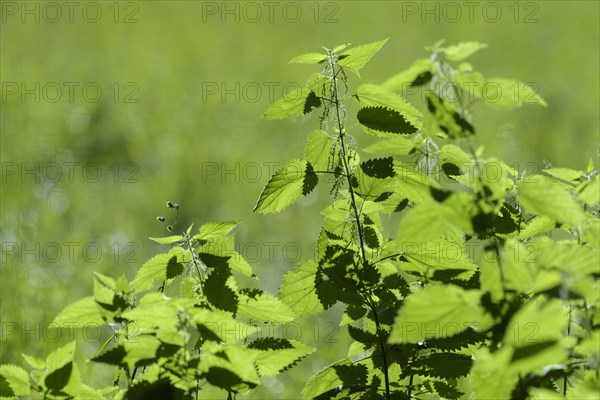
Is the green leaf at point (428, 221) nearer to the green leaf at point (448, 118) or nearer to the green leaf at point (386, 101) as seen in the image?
the green leaf at point (448, 118)

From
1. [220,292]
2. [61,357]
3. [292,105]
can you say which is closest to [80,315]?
[61,357]

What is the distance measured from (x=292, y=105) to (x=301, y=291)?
290mm

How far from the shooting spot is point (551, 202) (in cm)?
77

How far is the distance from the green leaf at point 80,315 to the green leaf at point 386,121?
48 centimetres

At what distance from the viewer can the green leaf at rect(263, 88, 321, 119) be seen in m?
1.04

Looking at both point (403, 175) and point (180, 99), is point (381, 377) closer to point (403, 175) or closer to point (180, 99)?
point (403, 175)

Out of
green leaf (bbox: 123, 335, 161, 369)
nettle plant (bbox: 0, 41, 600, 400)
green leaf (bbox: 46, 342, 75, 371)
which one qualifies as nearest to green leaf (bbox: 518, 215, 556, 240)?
nettle plant (bbox: 0, 41, 600, 400)

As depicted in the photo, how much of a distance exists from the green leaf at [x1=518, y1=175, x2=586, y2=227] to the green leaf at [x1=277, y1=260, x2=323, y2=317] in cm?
38

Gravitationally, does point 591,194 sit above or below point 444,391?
above

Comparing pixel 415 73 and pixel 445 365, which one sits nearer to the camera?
pixel 415 73

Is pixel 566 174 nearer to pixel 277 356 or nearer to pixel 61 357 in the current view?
pixel 277 356

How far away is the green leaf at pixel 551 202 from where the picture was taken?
0.75 m

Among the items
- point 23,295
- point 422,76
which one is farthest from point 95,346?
point 422,76

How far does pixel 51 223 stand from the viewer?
3.66m
